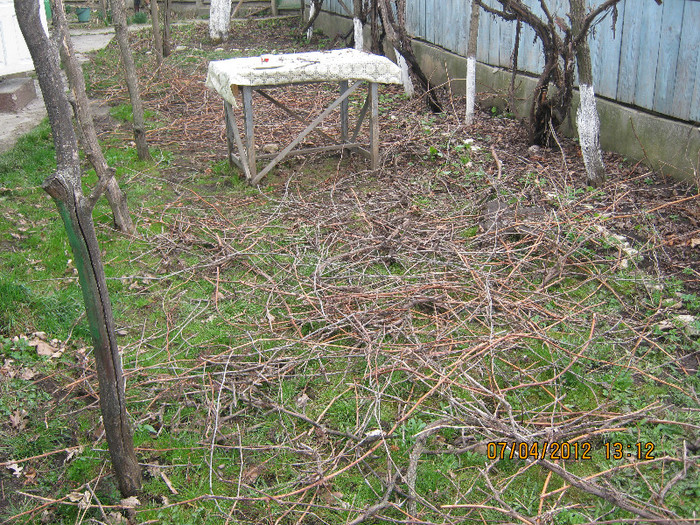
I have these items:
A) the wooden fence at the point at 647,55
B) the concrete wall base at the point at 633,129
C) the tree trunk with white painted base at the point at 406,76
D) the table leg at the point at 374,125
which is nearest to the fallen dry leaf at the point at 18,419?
the table leg at the point at 374,125

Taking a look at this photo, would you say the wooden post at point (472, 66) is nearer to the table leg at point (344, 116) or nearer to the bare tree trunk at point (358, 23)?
the table leg at point (344, 116)

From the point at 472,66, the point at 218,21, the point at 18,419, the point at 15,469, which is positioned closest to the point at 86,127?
the point at 18,419

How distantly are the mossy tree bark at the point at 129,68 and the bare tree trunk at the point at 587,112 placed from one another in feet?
14.0

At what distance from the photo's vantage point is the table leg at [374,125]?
21.1ft

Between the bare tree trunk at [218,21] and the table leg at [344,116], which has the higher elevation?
the bare tree trunk at [218,21]

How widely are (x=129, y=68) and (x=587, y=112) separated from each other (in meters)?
4.51

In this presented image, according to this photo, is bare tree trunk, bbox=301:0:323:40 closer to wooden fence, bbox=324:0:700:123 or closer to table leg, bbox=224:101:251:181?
wooden fence, bbox=324:0:700:123

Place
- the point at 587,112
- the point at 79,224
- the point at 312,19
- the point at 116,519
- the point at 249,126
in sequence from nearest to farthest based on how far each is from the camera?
the point at 79,224 < the point at 116,519 < the point at 587,112 < the point at 249,126 < the point at 312,19

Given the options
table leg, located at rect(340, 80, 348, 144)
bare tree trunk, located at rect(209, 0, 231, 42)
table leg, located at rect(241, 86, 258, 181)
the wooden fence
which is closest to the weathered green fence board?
the wooden fence

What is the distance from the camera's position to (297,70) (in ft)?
19.3

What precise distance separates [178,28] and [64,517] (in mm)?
14946

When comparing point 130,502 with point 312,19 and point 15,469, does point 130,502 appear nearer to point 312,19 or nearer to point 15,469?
point 15,469

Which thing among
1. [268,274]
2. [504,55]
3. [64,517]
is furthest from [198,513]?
[504,55]

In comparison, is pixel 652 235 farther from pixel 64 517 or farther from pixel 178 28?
pixel 178 28
